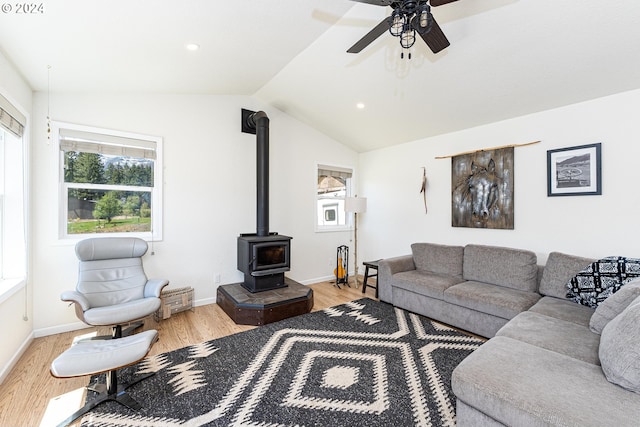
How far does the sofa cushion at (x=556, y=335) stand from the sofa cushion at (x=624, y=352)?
23 cm

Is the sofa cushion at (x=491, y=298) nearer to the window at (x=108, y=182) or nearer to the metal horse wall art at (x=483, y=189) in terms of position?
the metal horse wall art at (x=483, y=189)

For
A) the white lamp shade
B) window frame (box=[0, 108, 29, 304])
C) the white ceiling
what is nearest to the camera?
the white ceiling

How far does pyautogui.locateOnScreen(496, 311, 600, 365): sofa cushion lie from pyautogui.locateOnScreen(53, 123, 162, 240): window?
151 inches

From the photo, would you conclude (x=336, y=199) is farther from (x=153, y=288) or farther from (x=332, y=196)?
(x=153, y=288)

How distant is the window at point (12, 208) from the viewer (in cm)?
252

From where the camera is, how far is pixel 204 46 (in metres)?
2.50

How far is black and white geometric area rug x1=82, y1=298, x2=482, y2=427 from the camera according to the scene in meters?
1.75

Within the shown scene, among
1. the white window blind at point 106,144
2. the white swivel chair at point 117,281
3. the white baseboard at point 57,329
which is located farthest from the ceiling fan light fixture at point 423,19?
the white baseboard at point 57,329

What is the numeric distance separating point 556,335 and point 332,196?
3.84 meters

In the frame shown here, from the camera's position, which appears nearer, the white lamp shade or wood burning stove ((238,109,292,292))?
wood burning stove ((238,109,292,292))

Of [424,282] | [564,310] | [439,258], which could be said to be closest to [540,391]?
[564,310]

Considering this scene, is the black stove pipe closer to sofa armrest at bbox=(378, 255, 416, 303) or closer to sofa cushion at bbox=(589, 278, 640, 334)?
sofa armrest at bbox=(378, 255, 416, 303)

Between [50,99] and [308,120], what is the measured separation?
317 centimetres

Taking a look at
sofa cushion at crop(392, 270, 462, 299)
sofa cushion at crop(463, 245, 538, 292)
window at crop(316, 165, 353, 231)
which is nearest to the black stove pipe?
window at crop(316, 165, 353, 231)
